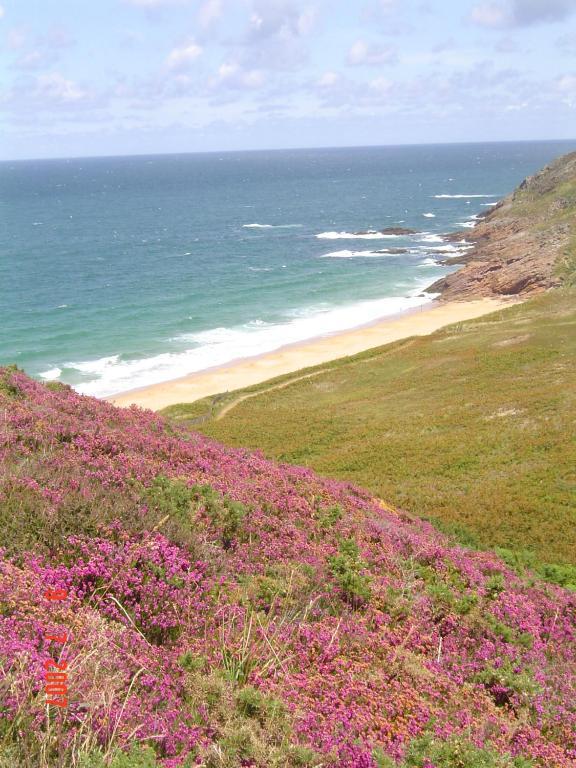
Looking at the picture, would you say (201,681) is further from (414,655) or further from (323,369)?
(323,369)

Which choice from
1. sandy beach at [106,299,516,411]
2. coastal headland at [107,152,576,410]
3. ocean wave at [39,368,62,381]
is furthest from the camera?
ocean wave at [39,368,62,381]

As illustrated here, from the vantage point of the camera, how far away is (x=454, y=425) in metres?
29.7

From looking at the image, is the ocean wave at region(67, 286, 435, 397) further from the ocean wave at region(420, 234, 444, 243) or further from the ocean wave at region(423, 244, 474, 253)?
the ocean wave at region(420, 234, 444, 243)

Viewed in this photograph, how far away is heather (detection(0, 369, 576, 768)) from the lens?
→ 6480 mm

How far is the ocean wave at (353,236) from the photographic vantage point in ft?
409

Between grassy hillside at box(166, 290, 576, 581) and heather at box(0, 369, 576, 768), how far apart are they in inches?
280

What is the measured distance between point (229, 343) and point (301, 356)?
9.60m

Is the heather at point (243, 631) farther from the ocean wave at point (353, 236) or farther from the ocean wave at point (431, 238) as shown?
the ocean wave at point (353, 236)

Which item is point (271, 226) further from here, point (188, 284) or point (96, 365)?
point (96, 365)

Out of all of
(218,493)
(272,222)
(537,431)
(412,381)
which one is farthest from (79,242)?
(218,493)

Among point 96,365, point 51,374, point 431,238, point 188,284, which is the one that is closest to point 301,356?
point 96,365

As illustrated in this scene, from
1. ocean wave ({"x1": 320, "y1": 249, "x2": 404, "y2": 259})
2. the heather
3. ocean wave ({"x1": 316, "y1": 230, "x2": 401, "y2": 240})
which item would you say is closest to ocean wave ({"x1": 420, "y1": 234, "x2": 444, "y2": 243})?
ocean wave ({"x1": 316, "y1": 230, "x2": 401, "y2": 240})

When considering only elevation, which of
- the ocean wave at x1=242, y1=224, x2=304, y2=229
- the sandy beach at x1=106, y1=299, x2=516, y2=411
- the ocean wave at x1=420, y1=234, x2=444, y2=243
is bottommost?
the sandy beach at x1=106, y1=299, x2=516, y2=411

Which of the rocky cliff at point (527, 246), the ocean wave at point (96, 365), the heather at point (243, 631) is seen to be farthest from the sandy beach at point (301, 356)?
the heather at point (243, 631)
